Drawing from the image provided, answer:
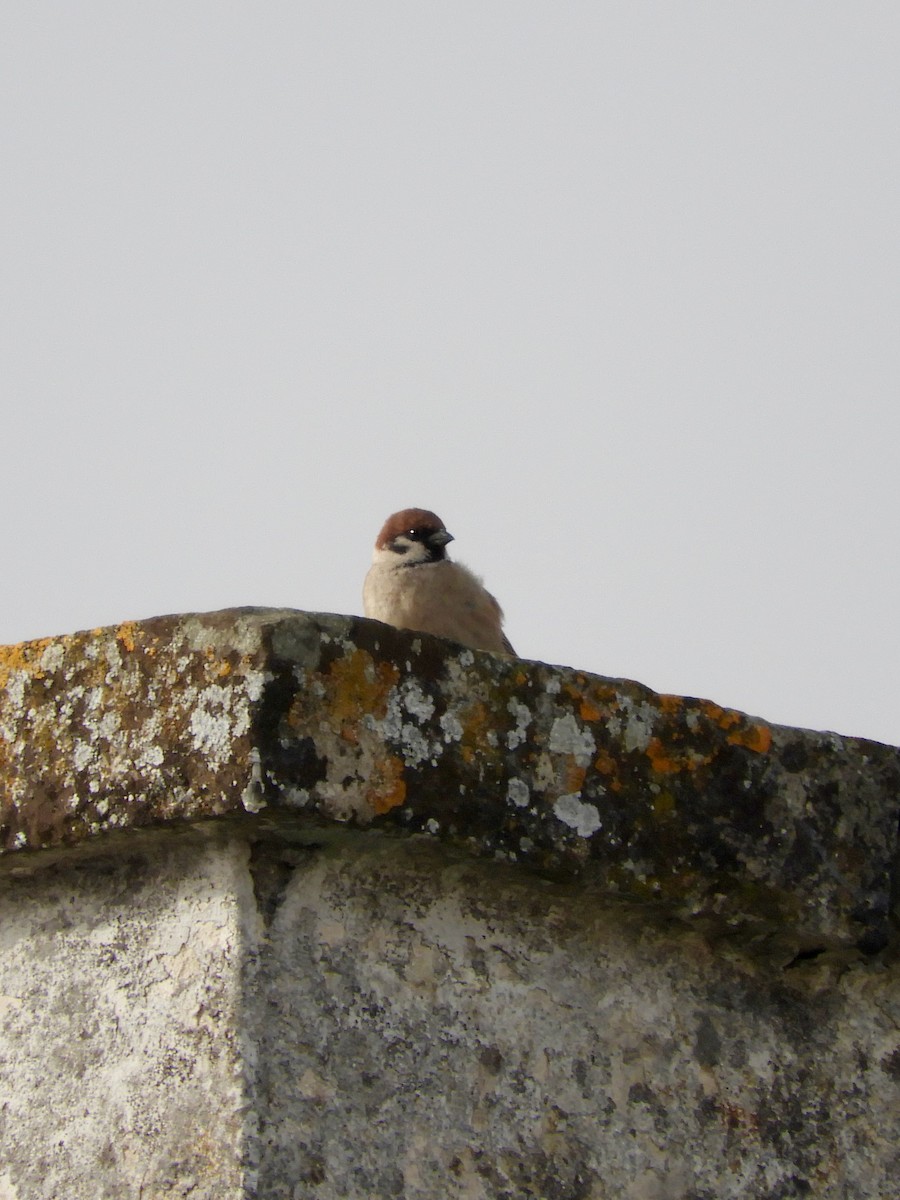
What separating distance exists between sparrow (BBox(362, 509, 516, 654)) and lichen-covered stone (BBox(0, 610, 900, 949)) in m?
3.26

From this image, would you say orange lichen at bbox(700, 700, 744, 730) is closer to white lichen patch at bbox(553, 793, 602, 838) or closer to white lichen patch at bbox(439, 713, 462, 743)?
white lichen patch at bbox(553, 793, 602, 838)

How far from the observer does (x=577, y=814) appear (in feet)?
7.97

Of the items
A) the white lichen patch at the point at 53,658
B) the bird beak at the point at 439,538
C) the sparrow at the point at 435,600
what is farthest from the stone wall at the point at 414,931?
the bird beak at the point at 439,538

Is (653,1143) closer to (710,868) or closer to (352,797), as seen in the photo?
(710,868)

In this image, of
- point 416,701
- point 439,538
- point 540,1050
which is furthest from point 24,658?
point 439,538

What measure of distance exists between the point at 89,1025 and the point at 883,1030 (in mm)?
1188

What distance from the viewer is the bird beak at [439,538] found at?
6777mm

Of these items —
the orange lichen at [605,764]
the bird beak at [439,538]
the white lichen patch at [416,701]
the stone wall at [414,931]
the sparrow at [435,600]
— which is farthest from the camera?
the bird beak at [439,538]

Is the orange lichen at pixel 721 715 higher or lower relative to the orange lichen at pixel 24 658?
higher

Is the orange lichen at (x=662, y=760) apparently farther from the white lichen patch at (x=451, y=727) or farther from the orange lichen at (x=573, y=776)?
the white lichen patch at (x=451, y=727)

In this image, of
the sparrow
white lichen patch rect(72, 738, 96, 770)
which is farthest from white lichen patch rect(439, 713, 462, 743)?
the sparrow

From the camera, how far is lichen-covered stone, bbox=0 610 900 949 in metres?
2.27

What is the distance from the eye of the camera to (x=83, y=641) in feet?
7.97

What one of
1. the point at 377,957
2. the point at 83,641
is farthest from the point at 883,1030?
the point at 83,641
